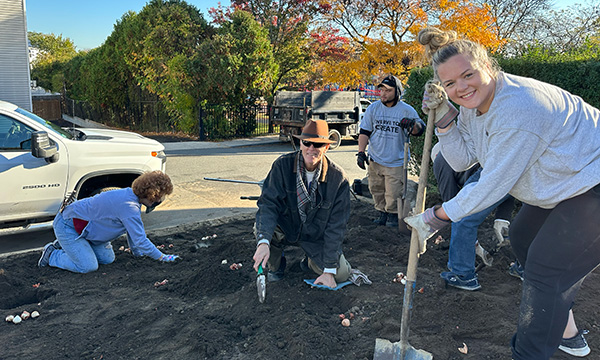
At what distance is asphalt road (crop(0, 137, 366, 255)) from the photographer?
6238 millimetres

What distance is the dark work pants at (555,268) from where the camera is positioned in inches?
87.5

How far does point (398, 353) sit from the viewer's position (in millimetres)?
2828

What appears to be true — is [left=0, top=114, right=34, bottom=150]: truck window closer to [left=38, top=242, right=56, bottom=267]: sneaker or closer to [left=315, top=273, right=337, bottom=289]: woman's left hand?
[left=38, top=242, right=56, bottom=267]: sneaker

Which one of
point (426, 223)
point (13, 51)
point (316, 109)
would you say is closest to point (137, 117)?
point (13, 51)

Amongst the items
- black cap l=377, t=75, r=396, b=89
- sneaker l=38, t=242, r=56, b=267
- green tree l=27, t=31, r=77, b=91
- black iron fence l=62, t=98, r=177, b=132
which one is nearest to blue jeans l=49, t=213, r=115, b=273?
sneaker l=38, t=242, r=56, b=267

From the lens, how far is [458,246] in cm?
378

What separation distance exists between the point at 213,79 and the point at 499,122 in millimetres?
16102

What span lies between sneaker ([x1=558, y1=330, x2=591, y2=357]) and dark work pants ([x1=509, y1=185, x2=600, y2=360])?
0.61 metres

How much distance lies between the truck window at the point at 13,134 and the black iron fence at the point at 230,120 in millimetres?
12610

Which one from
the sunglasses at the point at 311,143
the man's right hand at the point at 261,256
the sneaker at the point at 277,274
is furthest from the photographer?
the sneaker at the point at 277,274

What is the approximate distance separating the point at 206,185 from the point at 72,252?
4.83m

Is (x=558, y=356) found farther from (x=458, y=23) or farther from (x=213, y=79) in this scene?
(x=213, y=79)

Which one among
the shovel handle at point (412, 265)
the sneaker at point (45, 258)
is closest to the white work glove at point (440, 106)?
the shovel handle at point (412, 265)

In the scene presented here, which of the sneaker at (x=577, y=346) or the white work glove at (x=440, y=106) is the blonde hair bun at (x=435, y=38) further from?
the sneaker at (x=577, y=346)
